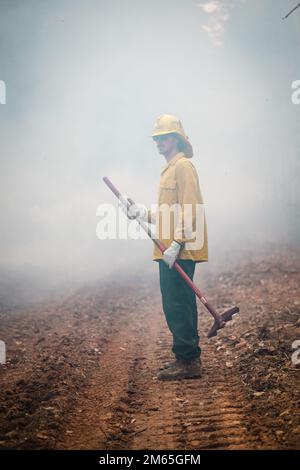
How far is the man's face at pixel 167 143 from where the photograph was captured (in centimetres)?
452

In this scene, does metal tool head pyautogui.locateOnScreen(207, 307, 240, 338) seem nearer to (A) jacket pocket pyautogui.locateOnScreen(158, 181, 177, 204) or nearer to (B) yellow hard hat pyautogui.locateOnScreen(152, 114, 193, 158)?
(A) jacket pocket pyautogui.locateOnScreen(158, 181, 177, 204)

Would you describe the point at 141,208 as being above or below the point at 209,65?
below

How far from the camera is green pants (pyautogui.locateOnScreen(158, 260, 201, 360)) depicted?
420cm

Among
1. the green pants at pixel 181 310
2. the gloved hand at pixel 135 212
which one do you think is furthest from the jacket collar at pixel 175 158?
the green pants at pixel 181 310

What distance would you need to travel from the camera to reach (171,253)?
4113 mm

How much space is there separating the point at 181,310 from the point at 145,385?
0.84 meters

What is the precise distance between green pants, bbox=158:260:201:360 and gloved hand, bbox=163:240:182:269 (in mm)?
179
